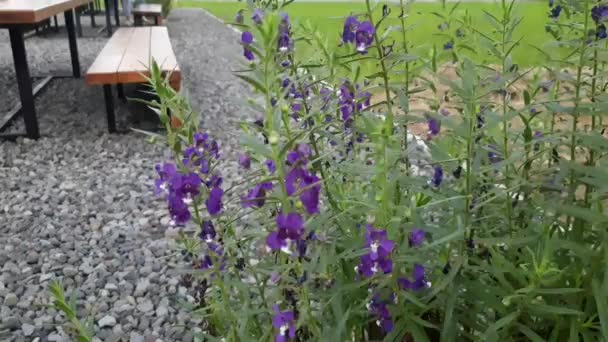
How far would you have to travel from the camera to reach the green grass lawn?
2.20 meters

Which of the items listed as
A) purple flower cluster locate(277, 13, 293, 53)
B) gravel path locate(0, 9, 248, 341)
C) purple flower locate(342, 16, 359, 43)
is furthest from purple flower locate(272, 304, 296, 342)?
purple flower locate(342, 16, 359, 43)

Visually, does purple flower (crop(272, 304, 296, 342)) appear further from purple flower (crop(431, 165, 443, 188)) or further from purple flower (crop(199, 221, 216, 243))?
purple flower (crop(431, 165, 443, 188))

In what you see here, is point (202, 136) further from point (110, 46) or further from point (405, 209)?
point (110, 46)

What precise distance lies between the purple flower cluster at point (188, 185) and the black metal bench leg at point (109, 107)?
3.33m

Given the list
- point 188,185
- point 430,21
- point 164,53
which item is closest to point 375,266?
point 188,185

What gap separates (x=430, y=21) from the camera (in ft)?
33.8

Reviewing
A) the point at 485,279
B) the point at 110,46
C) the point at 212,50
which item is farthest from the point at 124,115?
the point at 485,279

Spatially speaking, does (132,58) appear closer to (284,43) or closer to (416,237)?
(284,43)

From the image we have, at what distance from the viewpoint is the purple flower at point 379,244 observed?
116cm

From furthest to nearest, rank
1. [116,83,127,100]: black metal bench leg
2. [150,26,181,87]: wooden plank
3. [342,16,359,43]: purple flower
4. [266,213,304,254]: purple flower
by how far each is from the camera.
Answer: [116,83,127,100]: black metal bench leg, [150,26,181,87]: wooden plank, [342,16,359,43]: purple flower, [266,213,304,254]: purple flower

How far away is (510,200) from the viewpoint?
5.03 feet

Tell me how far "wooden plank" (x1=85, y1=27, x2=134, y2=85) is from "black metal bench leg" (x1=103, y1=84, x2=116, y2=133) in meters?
0.17

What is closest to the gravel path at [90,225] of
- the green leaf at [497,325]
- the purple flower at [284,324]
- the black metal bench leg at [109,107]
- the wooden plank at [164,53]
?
the black metal bench leg at [109,107]

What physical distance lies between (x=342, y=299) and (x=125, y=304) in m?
1.38
